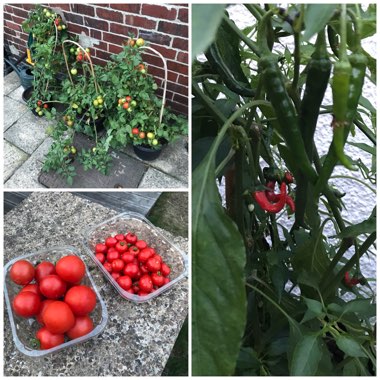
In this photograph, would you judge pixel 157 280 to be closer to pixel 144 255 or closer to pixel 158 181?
pixel 144 255

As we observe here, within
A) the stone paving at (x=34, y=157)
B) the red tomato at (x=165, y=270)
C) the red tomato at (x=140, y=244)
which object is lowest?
the stone paving at (x=34, y=157)

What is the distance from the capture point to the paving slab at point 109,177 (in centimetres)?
155

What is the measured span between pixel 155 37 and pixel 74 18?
0.41 m

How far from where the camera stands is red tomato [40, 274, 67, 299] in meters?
0.99

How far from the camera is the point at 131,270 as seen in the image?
3.84 ft

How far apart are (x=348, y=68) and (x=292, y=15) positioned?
0.06 m

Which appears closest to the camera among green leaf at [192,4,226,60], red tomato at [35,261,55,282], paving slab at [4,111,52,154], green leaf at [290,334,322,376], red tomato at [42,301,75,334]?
green leaf at [192,4,226,60]

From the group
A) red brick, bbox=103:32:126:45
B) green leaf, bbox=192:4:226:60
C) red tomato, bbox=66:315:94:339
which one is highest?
green leaf, bbox=192:4:226:60

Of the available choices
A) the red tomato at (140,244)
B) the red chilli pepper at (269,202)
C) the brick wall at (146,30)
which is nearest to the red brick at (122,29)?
the brick wall at (146,30)

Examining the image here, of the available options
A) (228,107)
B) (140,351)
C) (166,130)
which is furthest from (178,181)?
(228,107)

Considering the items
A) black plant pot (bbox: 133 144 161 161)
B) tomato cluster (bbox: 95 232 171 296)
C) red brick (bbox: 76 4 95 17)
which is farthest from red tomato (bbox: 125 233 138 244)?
red brick (bbox: 76 4 95 17)

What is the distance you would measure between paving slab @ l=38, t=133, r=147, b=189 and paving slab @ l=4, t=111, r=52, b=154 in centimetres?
17

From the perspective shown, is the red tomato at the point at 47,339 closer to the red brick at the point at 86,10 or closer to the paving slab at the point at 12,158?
the paving slab at the point at 12,158

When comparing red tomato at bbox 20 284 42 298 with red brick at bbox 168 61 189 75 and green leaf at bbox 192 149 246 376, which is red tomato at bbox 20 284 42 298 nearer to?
green leaf at bbox 192 149 246 376
